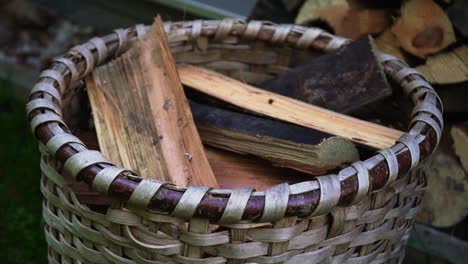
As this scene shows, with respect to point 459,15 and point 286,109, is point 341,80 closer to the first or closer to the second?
point 286,109

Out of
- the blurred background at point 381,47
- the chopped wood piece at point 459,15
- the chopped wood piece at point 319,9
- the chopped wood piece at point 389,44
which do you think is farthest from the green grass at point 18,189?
the chopped wood piece at point 459,15

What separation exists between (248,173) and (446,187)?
62cm

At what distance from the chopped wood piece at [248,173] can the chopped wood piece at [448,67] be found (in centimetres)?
50

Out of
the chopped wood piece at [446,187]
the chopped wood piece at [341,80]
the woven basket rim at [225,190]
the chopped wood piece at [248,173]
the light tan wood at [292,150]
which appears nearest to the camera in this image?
the woven basket rim at [225,190]

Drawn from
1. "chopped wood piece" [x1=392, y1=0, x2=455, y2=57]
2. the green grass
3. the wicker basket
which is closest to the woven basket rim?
the wicker basket

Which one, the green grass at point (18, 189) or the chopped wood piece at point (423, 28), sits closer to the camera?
the chopped wood piece at point (423, 28)

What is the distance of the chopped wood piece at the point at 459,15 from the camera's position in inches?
61.9

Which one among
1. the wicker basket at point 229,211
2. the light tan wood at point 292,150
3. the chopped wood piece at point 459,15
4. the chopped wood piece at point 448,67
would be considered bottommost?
the wicker basket at point 229,211

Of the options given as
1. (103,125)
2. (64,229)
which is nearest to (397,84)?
(103,125)

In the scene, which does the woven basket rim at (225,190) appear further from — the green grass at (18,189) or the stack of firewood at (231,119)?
the green grass at (18,189)

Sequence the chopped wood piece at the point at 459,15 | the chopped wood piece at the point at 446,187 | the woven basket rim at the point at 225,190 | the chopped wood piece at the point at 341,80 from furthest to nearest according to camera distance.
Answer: the chopped wood piece at the point at 446,187, the chopped wood piece at the point at 459,15, the chopped wood piece at the point at 341,80, the woven basket rim at the point at 225,190

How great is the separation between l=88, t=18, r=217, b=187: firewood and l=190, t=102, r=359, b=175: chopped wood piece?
0.09 metres

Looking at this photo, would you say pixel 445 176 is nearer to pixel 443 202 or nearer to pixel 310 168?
pixel 443 202

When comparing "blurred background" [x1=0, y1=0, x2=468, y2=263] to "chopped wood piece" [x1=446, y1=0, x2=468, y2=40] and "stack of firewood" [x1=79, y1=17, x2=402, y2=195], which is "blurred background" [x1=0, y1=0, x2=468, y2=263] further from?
"stack of firewood" [x1=79, y1=17, x2=402, y2=195]
